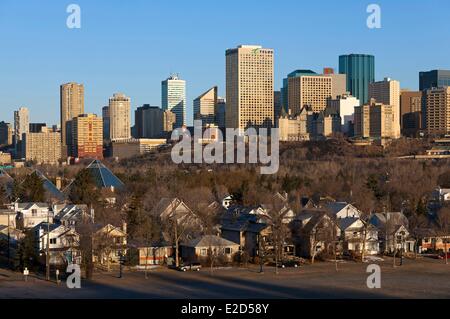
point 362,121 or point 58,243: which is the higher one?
point 362,121

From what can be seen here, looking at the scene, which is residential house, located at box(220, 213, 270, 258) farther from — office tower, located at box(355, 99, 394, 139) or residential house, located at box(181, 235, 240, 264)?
office tower, located at box(355, 99, 394, 139)

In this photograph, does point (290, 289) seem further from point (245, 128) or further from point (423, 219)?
point (245, 128)

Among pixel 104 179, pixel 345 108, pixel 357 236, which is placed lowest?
pixel 357 236

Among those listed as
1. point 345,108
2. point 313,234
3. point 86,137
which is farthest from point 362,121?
point 313,234

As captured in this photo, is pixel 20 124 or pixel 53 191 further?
pixel 20 124

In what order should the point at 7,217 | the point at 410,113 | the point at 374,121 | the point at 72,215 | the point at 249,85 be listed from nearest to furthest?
1. the point at 72,215
2. the point at 7,217
3. the point at 374,121
4. the point at 410,113
5. the point at 249,85

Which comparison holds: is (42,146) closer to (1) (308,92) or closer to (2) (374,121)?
(2) (374,121)

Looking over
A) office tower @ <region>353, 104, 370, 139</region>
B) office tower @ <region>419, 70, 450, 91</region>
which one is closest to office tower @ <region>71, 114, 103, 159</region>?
office tower @ <region>353, 104, 370, 139</region>

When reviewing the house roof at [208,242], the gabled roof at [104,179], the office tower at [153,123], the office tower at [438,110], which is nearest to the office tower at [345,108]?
the office tower at [438,110]
